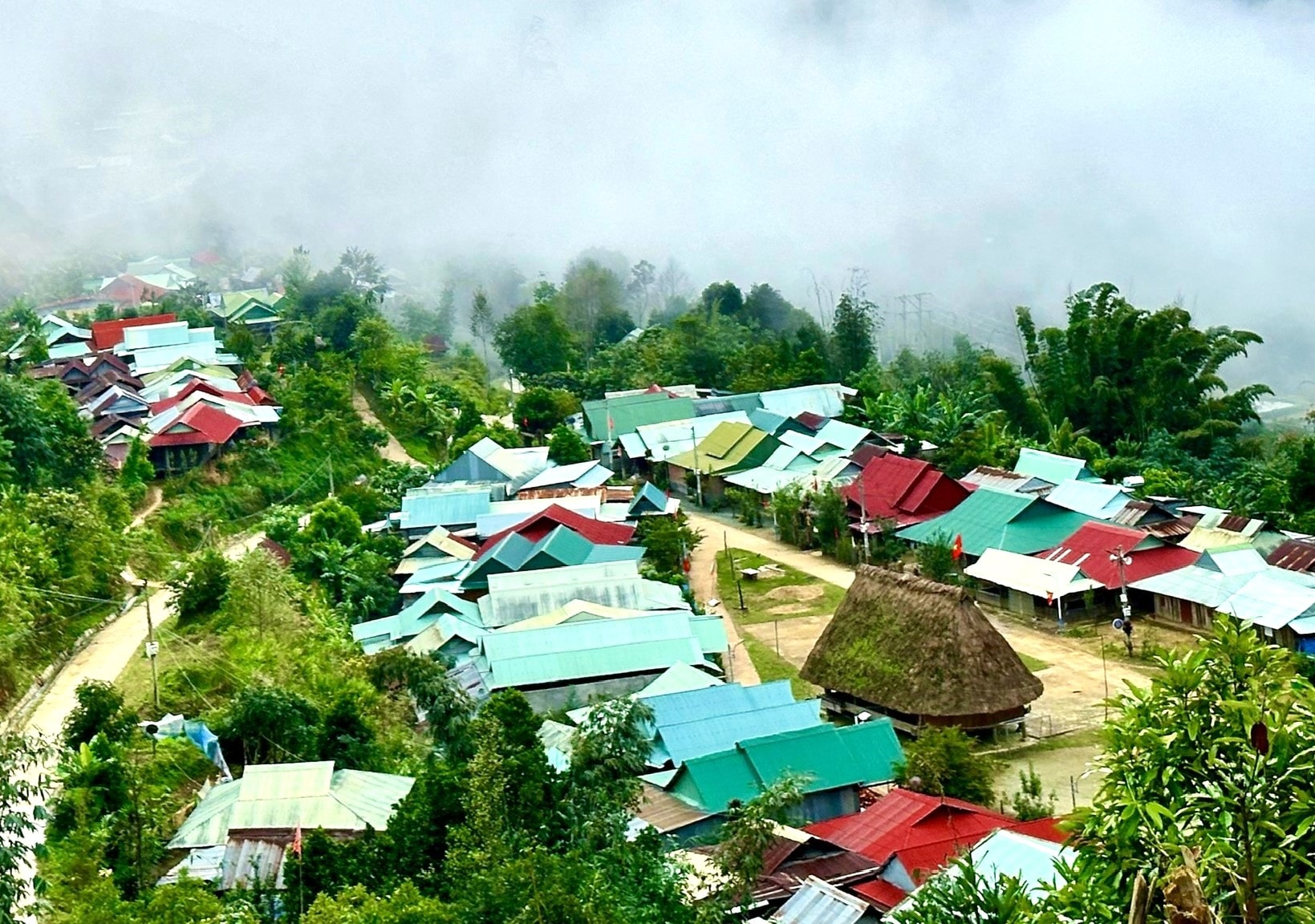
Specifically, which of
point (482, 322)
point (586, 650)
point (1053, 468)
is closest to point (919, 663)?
point (586, 650)

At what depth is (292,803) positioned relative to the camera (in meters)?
16.0

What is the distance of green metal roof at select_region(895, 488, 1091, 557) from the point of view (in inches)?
1168

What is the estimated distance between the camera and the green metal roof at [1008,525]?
29656 millimetres

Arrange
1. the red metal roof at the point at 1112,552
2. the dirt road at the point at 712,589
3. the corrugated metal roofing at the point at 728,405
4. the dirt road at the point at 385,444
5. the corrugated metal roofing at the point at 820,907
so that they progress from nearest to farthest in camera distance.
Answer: the corrugated metal roofing at the point at 820,907
the dirt road at the point at 712,589
the red metal roof at the point at 1112,552
the dirt road at the point at 385,444
the corrugated metal roofing at the point at 728,405

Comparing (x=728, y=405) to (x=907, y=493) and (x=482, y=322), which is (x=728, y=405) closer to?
(x=907, y=493)

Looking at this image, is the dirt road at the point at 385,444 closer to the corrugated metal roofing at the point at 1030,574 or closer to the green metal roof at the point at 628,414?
the green metal roof at the point at 628,414

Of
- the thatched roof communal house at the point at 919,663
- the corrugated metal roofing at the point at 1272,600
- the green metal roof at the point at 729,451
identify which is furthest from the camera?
the green metal roof at the point at 729,451

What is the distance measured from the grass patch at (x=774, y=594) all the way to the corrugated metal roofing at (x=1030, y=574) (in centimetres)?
268

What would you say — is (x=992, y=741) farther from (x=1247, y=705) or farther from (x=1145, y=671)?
(x=1247, y=705)

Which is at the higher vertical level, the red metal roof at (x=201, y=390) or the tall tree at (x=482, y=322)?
the red metal roof at (x=201, y=390)

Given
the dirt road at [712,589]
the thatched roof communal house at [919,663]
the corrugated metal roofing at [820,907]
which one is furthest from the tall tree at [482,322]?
the corrugated metal roofing at [820,907]

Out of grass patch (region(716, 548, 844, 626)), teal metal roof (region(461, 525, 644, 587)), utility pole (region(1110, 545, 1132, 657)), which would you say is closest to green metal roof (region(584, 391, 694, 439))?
grass patch (region(716, 548, 844, 626))

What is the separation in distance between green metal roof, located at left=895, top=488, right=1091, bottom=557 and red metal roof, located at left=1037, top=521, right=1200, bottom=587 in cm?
96

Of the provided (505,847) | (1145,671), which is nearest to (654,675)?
(1145,671)
